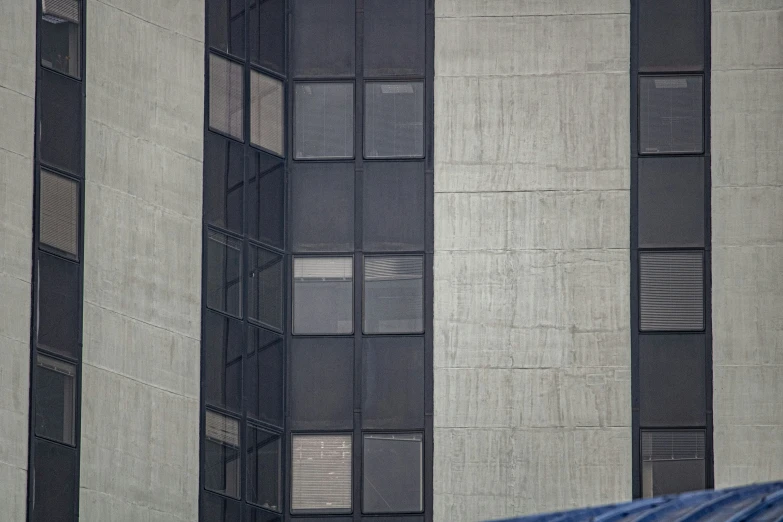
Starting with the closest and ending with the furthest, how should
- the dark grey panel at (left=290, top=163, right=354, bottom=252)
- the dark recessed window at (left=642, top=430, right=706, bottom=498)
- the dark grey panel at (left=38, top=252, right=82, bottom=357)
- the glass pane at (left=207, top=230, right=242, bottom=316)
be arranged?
the dark grey panel at (left=38, top=252, right=82, bottom=357) < the dark recessed window at (left=642, top=430, right=706, bottom=498) < the glass pane at (left=207, top=230, right=242, bottom=316) < the dark grey panel at (left=290, top=163, right=354, bottom=252)

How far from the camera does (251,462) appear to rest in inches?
1216

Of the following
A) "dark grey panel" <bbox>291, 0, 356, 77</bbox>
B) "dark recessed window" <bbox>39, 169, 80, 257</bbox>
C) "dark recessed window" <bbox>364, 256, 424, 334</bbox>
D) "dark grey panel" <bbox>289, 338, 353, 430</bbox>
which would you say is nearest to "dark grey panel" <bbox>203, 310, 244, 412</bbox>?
"dark grey panel" <bbox>289, 338, 353, 430</bbox>

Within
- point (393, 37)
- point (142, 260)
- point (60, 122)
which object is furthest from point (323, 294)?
point (60, 122)

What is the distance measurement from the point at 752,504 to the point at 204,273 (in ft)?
46.7

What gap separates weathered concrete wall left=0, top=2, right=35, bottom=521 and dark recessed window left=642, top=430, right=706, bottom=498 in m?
12.7

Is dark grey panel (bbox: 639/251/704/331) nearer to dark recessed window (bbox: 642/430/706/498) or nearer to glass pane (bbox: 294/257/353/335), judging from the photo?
dark recessed window (bbox: 642/430/706/498)

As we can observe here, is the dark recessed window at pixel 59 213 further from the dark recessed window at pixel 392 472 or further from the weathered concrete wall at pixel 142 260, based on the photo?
the dark recessed window at pixel 392 472

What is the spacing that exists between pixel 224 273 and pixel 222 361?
1.87 metres

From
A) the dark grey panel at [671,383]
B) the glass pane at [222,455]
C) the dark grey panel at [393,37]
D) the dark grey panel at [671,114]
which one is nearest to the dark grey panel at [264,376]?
the glass pane at [222,455]

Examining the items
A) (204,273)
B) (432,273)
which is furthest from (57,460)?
(432,273)

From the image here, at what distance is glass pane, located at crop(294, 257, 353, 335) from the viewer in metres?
31.6

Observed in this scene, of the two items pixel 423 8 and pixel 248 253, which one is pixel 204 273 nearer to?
pixel 248 253

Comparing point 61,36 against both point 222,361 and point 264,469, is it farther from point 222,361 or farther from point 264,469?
point 264,469

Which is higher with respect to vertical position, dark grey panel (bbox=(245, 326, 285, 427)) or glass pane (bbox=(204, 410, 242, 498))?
dark grey panel (bbox=(245, 326, 285, 427))
